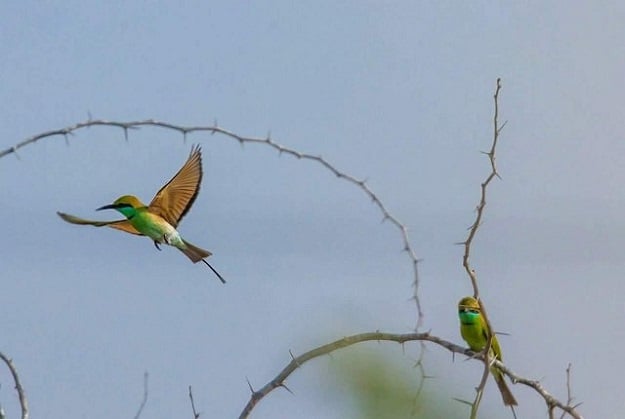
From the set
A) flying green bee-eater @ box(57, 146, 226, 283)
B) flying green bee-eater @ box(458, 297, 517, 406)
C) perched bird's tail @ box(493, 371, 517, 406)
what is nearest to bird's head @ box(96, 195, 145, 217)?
flying green bee-eater @ box(57, 146, 226, 283)

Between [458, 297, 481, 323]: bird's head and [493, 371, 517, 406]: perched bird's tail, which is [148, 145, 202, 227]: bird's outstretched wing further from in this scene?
[458, 297, 481, 323]: bird's head

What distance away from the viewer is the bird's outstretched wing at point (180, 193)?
2496 mm

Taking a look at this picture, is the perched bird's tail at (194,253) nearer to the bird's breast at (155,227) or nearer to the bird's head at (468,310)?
the bird's breast at (155,227)

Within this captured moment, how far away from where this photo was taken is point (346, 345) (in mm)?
2145

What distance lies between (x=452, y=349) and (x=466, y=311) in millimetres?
2112

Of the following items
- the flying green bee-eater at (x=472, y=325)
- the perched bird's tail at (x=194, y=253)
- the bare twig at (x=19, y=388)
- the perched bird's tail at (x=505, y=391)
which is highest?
the flying green bee-eater at (x=472, y=325)

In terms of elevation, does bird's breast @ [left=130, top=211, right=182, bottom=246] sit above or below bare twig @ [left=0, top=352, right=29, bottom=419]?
above

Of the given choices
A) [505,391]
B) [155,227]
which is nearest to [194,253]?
[155,227]

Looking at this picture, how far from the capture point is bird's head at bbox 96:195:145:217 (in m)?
2.35

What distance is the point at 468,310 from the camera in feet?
14.1

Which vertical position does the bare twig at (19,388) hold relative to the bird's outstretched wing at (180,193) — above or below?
below

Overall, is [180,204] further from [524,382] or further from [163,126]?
[524,382]

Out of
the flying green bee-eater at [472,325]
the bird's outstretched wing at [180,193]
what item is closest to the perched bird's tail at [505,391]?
the flying green bee-eater at [472,325]

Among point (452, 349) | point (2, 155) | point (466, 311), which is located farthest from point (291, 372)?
point (466, 311)
